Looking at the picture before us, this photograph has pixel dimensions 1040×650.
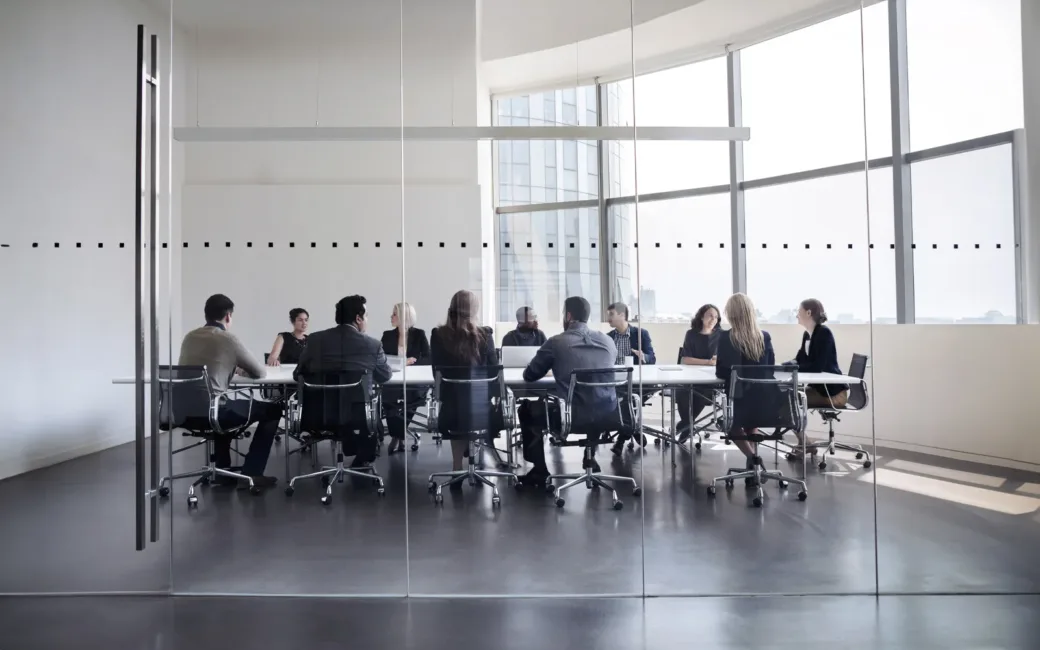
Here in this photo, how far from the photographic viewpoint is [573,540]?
11.0 ft

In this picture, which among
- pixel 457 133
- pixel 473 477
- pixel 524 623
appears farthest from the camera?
pixel 457 133

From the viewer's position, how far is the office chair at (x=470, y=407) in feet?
11.1

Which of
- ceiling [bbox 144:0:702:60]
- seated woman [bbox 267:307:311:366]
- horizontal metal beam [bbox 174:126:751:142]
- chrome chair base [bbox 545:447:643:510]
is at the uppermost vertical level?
ceiling [bbox 144:0:702:60]

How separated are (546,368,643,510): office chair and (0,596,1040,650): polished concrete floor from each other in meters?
0.56

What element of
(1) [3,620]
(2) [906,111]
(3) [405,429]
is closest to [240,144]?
(3) [405,429]

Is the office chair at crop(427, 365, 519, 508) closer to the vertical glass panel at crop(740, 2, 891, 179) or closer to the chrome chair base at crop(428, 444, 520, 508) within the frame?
the chrome chair base at crop(428, 444, 520, 508)

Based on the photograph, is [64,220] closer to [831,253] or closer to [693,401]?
[693,401]

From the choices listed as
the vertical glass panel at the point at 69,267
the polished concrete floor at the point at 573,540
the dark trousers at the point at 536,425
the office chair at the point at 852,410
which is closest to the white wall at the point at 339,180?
the vertical glass panel at the point at 69,267

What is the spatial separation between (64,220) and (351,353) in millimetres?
1778

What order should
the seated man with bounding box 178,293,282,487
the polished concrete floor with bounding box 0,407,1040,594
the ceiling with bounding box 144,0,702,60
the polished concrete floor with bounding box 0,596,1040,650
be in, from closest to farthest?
1. the polished concrete floor with bounding box 0,596,1040,650
2. the polished concrete floor with bounding box 0,407,1040,594
3. the seated man with bounding box 178,293,282,487
4. the ceiling with bounding box 144,0,702,60

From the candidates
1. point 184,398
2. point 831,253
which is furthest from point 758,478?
point 184,398

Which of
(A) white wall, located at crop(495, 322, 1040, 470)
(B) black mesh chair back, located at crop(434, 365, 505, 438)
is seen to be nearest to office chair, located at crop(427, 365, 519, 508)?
(B) black mesh chair back, located at crop(434, 365, 505, 438)

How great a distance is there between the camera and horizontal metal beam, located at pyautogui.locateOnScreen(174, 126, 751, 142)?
11.4ft

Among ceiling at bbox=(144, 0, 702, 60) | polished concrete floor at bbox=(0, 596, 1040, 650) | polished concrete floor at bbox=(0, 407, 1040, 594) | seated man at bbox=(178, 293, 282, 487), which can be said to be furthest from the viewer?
ceiling at bbox=(144, 0, 702, 60)
